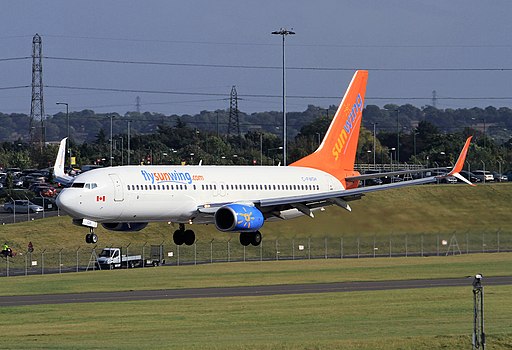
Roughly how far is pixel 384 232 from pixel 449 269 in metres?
18.6

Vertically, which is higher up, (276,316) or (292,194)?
(292,194)

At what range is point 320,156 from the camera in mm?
96000

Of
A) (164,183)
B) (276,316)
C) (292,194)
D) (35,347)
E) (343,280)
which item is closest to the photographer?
(35,347)

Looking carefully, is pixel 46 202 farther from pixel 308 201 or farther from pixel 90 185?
pixel 90 185

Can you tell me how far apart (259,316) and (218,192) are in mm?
13093

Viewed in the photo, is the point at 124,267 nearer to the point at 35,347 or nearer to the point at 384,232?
the point at 384,232

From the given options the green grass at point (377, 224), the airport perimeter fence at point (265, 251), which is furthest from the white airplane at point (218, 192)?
the airport perimeter fence at point (265, 251)

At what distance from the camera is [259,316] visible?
75.2 meters

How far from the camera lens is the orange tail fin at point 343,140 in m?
95.9

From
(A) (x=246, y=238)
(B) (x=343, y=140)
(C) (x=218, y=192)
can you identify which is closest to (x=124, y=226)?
(C) (x=218, y=192)

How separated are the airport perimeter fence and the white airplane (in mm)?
19521

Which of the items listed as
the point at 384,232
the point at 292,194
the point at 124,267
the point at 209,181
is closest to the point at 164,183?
the point at 209,181

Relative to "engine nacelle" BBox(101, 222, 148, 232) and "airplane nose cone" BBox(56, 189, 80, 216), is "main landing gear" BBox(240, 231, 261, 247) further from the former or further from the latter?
"airplane nose cone" BBox(56, 189, 80, 216)

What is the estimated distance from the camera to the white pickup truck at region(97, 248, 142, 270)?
115375mm
